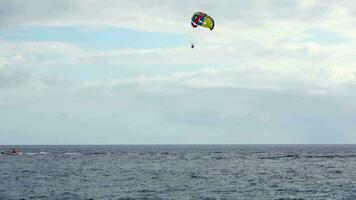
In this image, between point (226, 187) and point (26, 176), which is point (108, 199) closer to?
point (226, 187)

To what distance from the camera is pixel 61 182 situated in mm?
69375

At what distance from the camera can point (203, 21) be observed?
65.0 metres

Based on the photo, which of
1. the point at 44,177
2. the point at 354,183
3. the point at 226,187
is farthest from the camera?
the point at 44,177

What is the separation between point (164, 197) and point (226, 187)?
39.1 feet

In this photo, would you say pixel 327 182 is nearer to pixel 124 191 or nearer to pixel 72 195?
pixel 124 191

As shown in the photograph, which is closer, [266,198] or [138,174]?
[266,198]

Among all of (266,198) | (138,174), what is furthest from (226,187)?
(138,174)

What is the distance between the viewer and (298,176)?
3063 inches

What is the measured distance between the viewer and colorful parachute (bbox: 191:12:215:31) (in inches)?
2542

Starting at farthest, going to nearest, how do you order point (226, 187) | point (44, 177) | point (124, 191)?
point (44, 177)
point (226, 187)
point (124, 191)

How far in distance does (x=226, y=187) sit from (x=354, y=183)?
17.9 metres

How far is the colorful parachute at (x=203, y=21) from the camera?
212 feet

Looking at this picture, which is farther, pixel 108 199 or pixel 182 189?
pixel 182 189

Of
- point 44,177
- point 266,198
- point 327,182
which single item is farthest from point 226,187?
point 44,177
